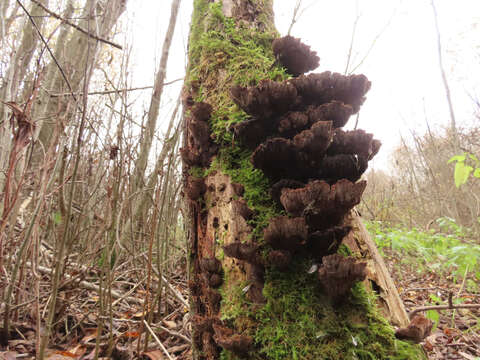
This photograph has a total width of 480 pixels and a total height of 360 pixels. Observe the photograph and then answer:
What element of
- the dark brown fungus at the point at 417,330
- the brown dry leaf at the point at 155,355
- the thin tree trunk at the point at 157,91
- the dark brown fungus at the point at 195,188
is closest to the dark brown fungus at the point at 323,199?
the dark brown fungus at the point at 417,330

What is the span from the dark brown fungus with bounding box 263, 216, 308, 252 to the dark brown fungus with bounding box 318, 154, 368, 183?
1.31 ft

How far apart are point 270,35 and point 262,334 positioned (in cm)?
236

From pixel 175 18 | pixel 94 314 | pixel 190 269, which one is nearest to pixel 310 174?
pixel 190 269

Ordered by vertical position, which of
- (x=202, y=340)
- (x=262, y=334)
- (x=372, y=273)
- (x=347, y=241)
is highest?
(x=347, y=241)

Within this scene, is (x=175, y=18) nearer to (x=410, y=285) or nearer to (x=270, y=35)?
(x=270, y=35)

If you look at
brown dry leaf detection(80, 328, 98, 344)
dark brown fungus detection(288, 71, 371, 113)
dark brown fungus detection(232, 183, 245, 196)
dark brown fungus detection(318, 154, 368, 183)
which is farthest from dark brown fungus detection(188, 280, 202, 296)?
brown dry leaf detection(80, 328, 98, 344)

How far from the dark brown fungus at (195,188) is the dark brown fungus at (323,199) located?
2.61 ft

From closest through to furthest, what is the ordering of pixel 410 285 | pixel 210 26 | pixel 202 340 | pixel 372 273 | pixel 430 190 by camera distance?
1. pixel 372 273
2. pixel 202 340
3. pixel 210 26
4. pixel 410 285
5. pixel 430 190

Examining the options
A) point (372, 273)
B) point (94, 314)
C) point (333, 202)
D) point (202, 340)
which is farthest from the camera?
point (94, 314)

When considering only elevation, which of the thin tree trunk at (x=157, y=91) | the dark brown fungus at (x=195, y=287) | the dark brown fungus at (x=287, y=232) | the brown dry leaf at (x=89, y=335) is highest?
the thin tree trunk at (x=157, y=91)

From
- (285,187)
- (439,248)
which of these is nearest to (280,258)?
(285,187)

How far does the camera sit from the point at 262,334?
4.67 feet

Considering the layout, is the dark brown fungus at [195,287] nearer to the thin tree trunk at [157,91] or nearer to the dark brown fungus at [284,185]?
the dark brown fungus at [284,185]

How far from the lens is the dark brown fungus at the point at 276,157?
61.6 inches
